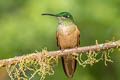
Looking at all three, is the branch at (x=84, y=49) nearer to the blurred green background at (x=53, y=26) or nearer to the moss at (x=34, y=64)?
the moss at (x=34, y=64)

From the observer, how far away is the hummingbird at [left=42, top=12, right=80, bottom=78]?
7.19 metres

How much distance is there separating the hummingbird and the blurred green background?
29.9 inches

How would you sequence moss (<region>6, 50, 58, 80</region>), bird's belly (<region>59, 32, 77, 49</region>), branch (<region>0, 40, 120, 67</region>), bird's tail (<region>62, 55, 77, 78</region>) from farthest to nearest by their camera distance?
1. bird's tail (<region>62, 55, 77, 78</region>)
2. bird's belly (<region>59, 32, 77, 49</region>)
3. moss (<region>6, 50, 58, 80</region>)
4. branch (<region>0, 40, 120, 67</region>)

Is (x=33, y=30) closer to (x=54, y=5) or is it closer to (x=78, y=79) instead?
(x=54, y=5)

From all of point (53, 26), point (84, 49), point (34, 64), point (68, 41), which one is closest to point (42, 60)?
point (34, 64)

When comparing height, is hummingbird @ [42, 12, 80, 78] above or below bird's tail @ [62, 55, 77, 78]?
above

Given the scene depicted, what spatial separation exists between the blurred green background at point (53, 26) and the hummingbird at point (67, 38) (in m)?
0.76

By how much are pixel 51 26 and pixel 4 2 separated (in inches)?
94.6

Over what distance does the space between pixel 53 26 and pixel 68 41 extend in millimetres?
1245

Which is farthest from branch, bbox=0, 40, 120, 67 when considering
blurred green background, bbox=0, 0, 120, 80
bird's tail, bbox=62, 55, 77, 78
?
blurred green background, bbox=0, 0, 120, 80

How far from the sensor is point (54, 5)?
8.23m

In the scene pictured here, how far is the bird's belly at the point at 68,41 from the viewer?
717 centimetres

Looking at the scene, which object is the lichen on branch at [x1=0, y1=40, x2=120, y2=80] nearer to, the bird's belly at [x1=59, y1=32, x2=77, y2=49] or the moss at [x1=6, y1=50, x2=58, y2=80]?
the moss at [x1=6, y1=50, x2=58, y2=80]

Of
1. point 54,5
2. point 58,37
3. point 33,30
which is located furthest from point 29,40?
point 58,37
